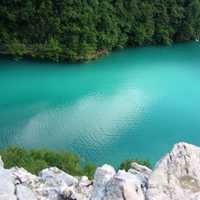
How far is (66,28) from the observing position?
30062 millimetres

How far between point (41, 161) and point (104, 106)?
9745 mm

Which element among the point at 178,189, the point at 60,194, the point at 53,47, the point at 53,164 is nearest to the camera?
the point at 178,189

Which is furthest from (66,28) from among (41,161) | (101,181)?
(101,181)

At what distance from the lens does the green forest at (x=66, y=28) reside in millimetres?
29406

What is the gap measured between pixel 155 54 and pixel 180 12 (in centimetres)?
634

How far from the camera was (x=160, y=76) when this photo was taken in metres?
27.5

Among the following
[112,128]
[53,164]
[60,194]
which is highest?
[60,194]

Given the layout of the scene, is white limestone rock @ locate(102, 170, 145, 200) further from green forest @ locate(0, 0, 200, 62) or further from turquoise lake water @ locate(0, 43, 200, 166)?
green forest @ locate(0, 0, 200, 62)

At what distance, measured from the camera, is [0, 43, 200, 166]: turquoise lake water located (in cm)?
1752

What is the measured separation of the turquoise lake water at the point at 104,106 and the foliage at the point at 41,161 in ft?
10.1

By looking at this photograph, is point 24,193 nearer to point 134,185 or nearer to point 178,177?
point 134,185

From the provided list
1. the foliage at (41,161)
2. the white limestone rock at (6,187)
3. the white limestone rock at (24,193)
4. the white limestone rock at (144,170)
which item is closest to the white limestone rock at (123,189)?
the white limestone rock at (144,170)

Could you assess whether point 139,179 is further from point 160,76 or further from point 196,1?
point 196,1

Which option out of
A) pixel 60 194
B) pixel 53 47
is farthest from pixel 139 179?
pixel 53 47
